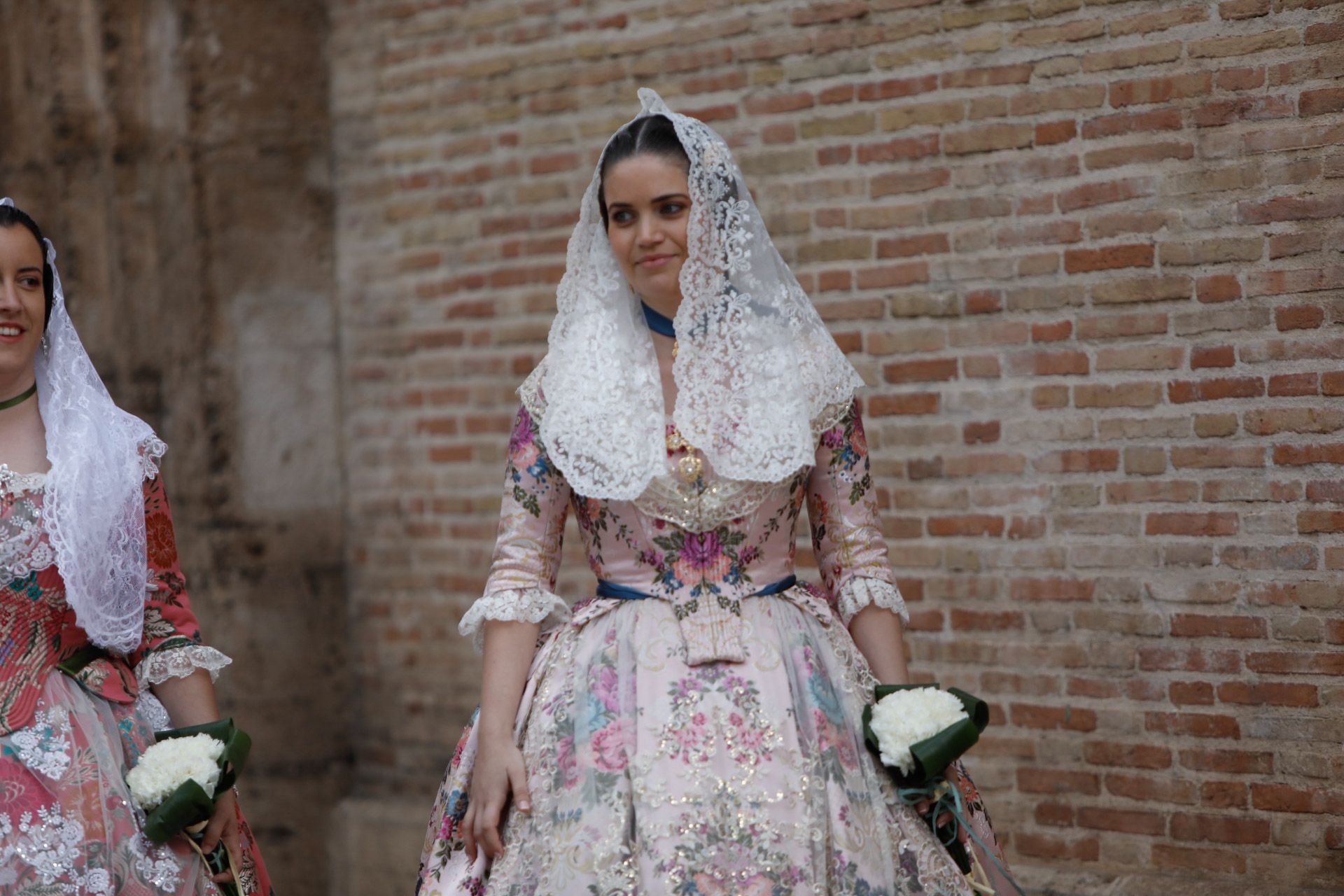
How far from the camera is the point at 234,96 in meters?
4.90

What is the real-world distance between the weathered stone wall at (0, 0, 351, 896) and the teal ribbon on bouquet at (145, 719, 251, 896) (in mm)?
2227

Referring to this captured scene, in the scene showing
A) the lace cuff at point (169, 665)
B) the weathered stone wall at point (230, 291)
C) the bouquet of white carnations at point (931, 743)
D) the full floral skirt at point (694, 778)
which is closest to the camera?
the full floral skirt at point (694, 778)

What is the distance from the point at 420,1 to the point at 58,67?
1.26 m

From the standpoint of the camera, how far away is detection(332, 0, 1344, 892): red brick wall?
3422 millimetres

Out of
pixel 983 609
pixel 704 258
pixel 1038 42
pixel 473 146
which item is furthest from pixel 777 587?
pixel 473 146

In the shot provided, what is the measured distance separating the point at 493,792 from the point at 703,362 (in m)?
0.89

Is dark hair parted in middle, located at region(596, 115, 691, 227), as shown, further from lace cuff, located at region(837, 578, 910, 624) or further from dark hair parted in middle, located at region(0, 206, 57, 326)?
dark hair parted in middle, located at region(0, 206, 57, 326)

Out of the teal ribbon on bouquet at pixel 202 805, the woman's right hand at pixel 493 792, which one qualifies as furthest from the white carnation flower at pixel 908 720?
the teal ribbon on bouquet at pixel 202 805

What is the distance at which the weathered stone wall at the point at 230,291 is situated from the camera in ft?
15.8

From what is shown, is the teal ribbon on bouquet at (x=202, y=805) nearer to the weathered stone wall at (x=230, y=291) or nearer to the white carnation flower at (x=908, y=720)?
the white carnation flower at (x=908, y=720)

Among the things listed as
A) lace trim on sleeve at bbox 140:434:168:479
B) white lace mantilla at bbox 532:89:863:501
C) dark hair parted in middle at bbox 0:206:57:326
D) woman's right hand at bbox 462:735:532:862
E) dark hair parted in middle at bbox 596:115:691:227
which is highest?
dark hair parted in middle at bbox 596:115:691:227

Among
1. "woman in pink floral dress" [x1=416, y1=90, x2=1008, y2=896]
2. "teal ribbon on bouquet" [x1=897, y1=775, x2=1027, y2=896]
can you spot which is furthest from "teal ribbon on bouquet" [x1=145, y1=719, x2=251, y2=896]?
"teal ribbon on bouquet" [x1=897, y1=775, x2=1027, y2=896]

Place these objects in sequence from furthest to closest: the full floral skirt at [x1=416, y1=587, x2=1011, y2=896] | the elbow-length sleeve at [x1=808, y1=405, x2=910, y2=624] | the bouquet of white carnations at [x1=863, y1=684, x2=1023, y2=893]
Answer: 1. the elbow-length sleeve at [x1=808, y1=405, x2=910, y2=624]
2. the bouquet of white carnations at [x1=863, y1=684, x2=1023, y2=893]
3. the full floral skirt at [x1=416, y1=587, x2=1011, y2=896]

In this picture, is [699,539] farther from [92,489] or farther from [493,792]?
[92,489]
